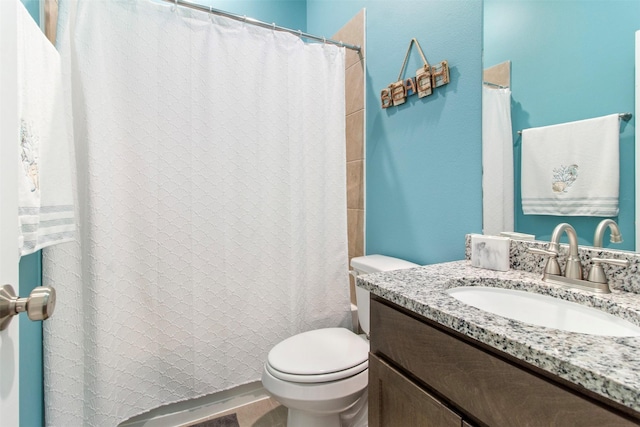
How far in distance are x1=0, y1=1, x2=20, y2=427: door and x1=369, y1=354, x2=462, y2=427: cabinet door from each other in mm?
703

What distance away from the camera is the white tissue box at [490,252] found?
952 mm

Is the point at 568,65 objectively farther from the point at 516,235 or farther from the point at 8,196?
the point at 8,196

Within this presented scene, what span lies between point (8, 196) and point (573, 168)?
4.16 ft

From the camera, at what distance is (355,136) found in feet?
6.01

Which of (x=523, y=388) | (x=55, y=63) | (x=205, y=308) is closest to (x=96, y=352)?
(x=205, y=308)

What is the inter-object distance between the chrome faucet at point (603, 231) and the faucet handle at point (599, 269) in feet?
0.19

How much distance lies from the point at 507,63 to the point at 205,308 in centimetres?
155

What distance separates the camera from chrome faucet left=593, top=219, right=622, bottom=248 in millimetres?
764

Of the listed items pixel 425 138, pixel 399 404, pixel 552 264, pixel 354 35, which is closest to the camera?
pixel 399 404

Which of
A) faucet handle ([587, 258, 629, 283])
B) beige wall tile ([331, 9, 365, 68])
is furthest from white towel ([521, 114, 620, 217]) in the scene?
beige wall tile ([331, 9, 365, 68])

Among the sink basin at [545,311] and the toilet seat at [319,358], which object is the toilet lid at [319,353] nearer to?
the toilet seat at [319,358]

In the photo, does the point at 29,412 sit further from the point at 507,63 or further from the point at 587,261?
the point at 507,63

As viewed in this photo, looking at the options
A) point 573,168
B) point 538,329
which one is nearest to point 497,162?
point 573,168

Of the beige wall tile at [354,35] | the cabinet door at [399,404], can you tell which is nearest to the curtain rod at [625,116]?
the cabinet door at [399,404]
